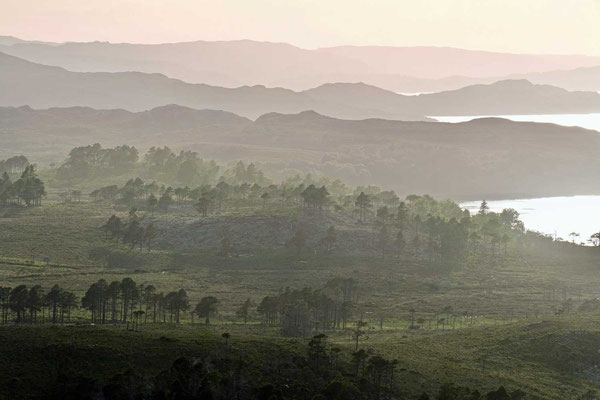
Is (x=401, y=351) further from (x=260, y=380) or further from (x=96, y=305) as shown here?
(x=96, y=305)

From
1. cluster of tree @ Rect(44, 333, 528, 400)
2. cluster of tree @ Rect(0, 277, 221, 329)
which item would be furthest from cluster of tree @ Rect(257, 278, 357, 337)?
cluster of tree @ Rect(44, 333, 528, 400)

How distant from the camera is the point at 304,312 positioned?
12125 cm

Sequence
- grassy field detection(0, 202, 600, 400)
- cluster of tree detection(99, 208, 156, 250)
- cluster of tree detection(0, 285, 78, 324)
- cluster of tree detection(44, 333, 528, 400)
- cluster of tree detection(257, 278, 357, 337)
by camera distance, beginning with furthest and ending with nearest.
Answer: cluster of tree detection(99, 208, 156, 250) → cluster of tree detection(257, 278, 357, 337) → cluster of tree detection(0, 285, 78, 324) → grassy field detection(0, 202, 600, 400) → cluster of tree detection(44, 333, 528, 400)

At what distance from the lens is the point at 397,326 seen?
5064 inches

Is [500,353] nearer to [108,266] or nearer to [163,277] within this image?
[163,277]

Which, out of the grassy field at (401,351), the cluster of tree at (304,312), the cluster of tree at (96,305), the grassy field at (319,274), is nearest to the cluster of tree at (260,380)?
the grassy field at (401,351)

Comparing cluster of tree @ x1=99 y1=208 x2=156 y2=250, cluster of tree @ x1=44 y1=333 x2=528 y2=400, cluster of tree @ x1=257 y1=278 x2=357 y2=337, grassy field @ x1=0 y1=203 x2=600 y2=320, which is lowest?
cluster of tree @ x1=44 y1=333 x2=528 y2=400

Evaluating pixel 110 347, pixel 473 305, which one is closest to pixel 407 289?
pixel 473 305

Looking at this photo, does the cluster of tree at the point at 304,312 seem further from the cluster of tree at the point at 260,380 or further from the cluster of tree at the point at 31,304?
the cluster of tree at the point at 31,304

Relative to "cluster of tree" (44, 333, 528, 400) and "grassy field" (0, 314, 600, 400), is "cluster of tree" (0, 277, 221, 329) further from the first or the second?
"cluster of tree" (44, 333, 528, 400)

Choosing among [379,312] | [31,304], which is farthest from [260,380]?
[379,312]

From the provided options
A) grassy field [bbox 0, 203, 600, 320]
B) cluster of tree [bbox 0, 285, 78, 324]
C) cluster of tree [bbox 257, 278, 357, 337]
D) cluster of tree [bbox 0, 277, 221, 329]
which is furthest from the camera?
grassy field [bbox 0, 203, 600, 320]

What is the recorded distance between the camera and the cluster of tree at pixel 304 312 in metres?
118

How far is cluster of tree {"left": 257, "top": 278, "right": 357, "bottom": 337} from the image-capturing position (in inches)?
4665
